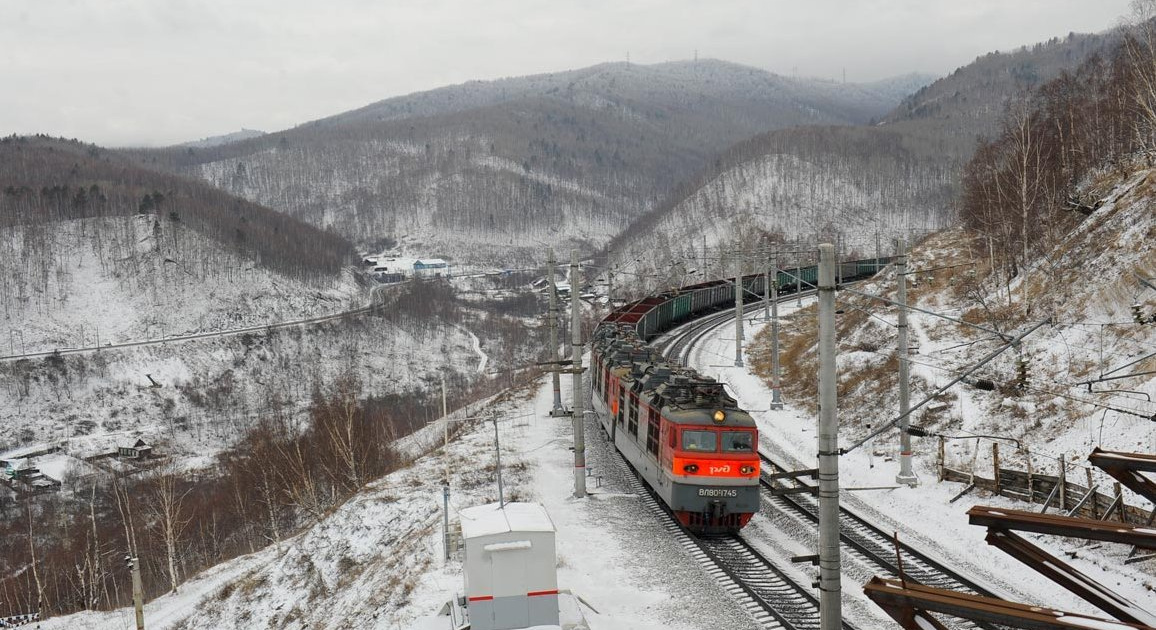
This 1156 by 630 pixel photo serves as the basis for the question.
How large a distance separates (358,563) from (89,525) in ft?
177

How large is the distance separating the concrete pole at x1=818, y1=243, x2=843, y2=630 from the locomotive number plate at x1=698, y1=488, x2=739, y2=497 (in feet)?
30.4

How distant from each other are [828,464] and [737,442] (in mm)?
9270

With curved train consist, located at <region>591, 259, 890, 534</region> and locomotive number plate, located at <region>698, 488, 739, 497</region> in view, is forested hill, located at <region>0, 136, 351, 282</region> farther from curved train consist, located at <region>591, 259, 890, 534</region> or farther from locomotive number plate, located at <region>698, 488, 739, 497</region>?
locomotive number plate, located at <region>698, 488, 739, 497</region>

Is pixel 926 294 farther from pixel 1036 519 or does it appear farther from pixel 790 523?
pixel 1036 519

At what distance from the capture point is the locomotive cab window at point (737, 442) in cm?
2352

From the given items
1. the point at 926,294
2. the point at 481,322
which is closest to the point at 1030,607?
the point at 926,294

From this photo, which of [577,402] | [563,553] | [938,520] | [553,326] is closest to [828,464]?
[563,553]

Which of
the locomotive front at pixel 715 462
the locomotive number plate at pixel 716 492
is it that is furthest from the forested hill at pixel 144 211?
the locomotive number plate at pixel 716 492

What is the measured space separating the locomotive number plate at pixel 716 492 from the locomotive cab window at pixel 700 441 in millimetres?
1136

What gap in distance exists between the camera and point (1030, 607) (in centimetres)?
1116

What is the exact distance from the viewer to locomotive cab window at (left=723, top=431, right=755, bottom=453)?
77.2ft

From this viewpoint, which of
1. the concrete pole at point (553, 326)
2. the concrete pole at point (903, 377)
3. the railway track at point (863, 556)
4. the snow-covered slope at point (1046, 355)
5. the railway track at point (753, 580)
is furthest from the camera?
the concrete pole at point (553, 326)

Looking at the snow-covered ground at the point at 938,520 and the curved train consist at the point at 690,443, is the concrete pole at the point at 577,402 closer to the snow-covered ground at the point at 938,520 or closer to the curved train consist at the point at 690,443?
the curved train consist at the point at 690,443

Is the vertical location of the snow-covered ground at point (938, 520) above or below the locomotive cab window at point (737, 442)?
below
